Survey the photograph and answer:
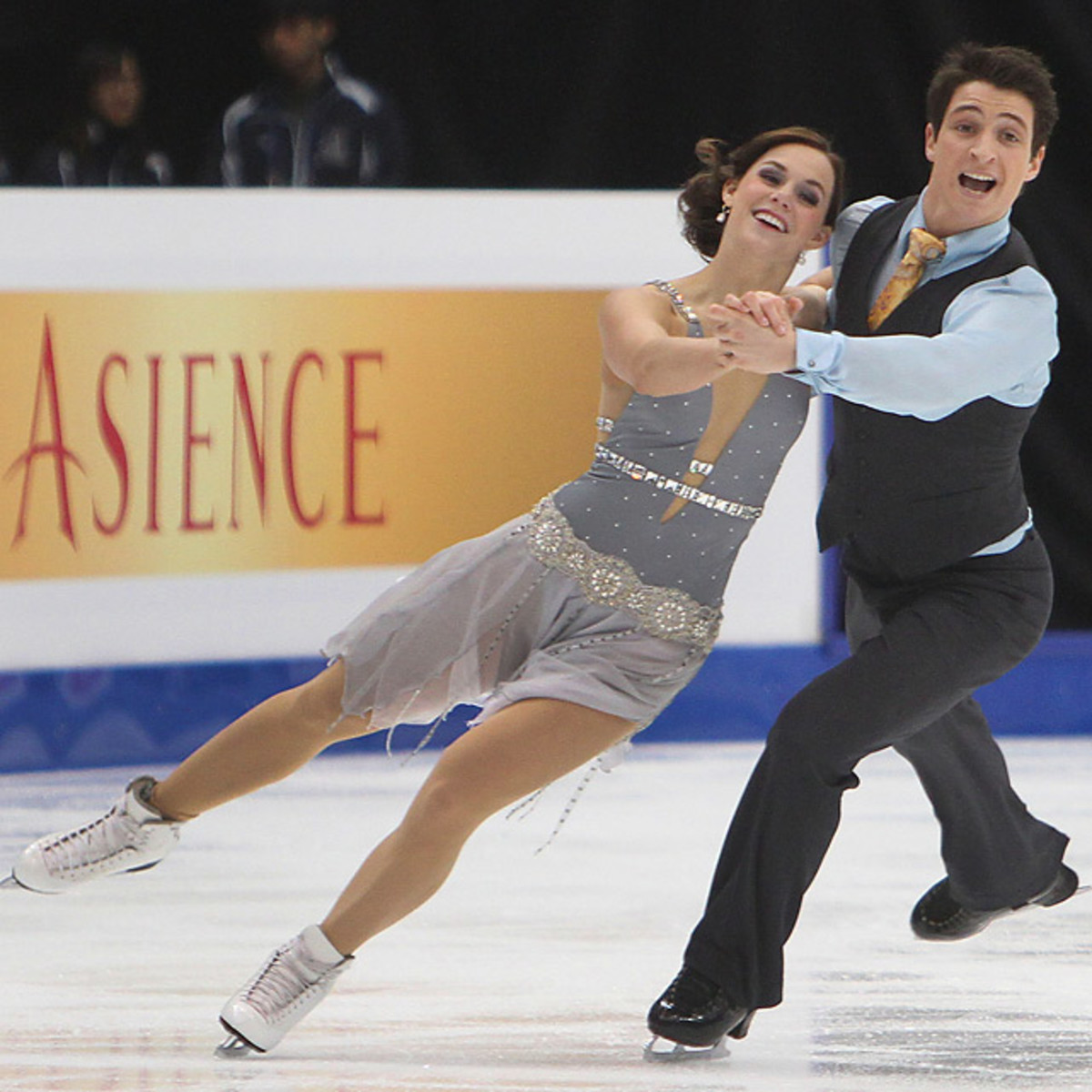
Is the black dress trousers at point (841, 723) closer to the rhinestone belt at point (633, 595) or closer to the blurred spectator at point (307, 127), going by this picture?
the rhinestone belt at point (633, 595)

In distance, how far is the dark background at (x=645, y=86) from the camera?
6051 millimetres

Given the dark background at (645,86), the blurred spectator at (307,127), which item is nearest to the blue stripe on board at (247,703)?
the dark background at (645,86)

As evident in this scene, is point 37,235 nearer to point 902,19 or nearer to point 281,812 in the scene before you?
point 281,812

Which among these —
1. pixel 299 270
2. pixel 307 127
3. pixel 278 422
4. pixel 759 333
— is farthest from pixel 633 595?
pixel 307 127

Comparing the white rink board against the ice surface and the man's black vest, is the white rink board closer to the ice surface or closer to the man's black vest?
the ice surface

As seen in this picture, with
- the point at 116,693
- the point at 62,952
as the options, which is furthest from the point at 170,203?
the point at 62,952

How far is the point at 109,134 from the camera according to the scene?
5.78 m

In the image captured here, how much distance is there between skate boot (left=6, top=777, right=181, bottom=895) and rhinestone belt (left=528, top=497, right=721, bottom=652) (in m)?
0.67

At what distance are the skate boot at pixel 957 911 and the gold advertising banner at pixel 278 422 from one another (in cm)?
196

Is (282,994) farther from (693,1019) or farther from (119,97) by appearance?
(119,97)

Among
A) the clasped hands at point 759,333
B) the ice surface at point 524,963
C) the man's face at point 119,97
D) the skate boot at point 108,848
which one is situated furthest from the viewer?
the man's face at point 119,97

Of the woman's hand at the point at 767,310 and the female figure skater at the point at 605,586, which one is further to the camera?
the female figure skater at the point at 605,586

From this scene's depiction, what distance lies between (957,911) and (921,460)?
730mm

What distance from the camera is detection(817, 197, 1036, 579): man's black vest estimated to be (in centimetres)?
268
